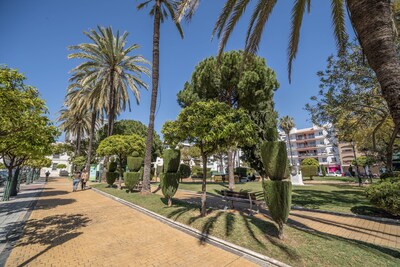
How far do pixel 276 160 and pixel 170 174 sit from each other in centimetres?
583

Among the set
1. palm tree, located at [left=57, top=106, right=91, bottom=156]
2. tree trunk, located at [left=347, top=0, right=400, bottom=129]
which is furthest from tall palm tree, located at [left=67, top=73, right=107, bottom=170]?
tree trunk, located at [left=347, top=0, right=400, bottom=129]

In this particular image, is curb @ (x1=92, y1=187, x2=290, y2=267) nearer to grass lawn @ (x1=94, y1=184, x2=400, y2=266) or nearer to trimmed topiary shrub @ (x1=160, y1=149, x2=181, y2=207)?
grass lawn @ (x1=94, y1=184, x2=400, y2=266)

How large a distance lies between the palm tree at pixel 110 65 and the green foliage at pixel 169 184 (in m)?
14.0

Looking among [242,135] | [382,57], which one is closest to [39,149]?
[242,135]

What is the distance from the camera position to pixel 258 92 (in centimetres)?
1520

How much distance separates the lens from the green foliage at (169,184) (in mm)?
9273

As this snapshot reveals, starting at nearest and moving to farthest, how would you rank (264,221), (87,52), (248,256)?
1. (248,256)
2. (264,221)
3. (87,52)

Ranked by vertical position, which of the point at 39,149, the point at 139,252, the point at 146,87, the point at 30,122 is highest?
the point at 146,87

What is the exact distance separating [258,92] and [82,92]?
2258 centimetres

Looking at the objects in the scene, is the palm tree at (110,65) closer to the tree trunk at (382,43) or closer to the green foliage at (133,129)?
the green foliage at (133,129)

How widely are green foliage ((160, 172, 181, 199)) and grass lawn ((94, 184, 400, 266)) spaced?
7.58 feet

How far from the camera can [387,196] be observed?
6.80 m

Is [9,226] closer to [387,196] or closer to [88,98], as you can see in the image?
[387,196]

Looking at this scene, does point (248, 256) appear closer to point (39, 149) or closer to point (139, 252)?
point (139, 252)
